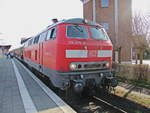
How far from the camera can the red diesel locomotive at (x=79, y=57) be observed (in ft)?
17.5

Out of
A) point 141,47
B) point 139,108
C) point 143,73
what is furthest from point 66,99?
point 141,47

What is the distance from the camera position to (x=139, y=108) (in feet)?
17.3

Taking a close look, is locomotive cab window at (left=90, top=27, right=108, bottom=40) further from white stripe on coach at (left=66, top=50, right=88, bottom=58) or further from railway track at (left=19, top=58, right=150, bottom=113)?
railway track at (left=19, top=58, right=150, bottom=113)

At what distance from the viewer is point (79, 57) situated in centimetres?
551

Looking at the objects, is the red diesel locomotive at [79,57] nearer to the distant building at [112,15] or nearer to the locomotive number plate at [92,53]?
the locomotive number plate at [92,53]

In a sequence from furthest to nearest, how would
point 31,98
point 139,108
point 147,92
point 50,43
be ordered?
point 147,92 → point 50,43 → point 31,98 → point 139,108

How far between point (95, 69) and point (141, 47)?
311 inches

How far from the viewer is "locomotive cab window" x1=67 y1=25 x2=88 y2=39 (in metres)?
5.73

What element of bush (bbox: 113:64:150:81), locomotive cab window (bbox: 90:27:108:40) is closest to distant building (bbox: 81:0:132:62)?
bush (bbox: 113:64:150:81)

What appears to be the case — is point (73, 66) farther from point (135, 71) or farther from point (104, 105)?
point (135, 71)

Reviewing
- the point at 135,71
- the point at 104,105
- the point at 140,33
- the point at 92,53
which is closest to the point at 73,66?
the point at 92,53

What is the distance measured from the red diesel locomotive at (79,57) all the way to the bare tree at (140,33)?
707 cm

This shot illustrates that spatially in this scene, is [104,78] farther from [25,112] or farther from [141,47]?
[141,47]

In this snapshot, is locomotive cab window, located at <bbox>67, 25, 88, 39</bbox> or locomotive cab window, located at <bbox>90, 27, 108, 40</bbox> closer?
locomotive cab window, located at <bbox>67, 25, 88, 39</bbox>
